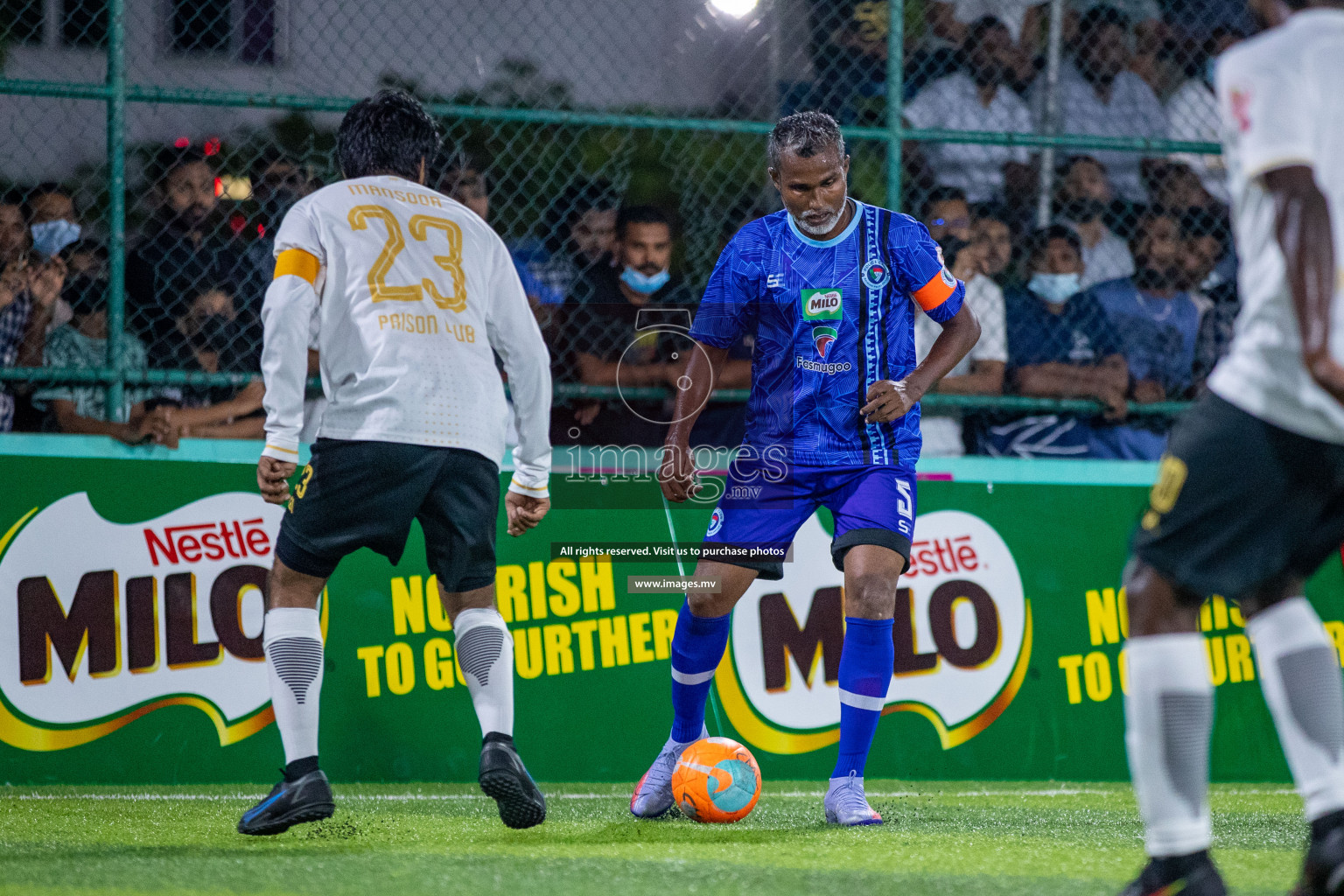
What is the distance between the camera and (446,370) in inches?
162

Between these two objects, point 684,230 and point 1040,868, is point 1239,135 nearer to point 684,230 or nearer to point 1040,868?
point 1040,868

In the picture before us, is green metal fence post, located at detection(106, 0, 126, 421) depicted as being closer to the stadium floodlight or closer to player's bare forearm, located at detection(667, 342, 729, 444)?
player's bare forearm, located at detection(667, 342, 729, 444)

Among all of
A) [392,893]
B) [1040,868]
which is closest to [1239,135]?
[1040,868]

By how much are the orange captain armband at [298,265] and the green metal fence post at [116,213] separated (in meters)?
2.05

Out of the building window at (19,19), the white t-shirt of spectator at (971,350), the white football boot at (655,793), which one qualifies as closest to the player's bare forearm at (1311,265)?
the white football boot at (655,793)

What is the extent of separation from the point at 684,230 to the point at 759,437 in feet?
6.79

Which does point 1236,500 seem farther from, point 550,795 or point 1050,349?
point 1050,349

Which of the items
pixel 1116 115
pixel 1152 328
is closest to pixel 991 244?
pixel 1152 328

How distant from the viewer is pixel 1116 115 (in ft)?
25.3

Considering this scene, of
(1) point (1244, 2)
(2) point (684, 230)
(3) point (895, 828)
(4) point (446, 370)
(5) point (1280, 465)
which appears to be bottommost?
(3) point (895, 828)

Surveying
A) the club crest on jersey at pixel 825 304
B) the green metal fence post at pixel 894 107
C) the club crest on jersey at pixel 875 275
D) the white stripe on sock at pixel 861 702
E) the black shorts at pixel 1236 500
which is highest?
the green metal fence post at pixel 894 107

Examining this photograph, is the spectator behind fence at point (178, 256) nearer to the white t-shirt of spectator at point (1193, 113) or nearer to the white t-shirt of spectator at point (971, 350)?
the white t-shirt of spectator at point (971, 350)

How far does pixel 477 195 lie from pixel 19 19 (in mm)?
2291

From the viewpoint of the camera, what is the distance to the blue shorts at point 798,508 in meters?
4.72
